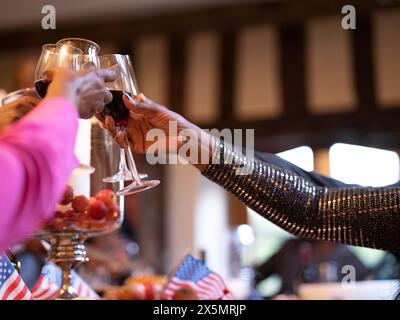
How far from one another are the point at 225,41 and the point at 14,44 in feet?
6.15

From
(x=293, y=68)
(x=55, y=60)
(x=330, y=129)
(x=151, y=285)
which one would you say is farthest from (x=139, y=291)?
(x=293, y=68)

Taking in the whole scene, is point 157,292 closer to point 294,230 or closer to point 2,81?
point 294,230

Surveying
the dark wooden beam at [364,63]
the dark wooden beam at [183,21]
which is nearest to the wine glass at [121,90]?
the dark wooden beam at [364,63]

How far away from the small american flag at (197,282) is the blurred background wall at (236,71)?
11.3 ft

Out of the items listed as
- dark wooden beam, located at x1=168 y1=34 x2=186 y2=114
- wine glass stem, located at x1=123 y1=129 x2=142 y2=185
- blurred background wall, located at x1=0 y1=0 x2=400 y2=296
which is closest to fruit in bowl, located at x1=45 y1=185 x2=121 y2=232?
wine glass stem, located at x1=123 y1=129 x2=142 y2=185

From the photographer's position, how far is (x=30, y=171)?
0.57 m

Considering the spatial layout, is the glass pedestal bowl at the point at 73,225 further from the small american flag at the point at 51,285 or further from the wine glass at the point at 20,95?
the wine glass at the point at 20,95

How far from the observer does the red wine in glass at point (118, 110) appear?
0.97 meters

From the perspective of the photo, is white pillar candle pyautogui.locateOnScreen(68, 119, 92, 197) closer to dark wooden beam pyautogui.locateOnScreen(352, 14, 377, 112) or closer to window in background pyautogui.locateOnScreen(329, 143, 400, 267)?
dark wooden beam pyautogui.locateOnScreen(352, 14, 377, 112)

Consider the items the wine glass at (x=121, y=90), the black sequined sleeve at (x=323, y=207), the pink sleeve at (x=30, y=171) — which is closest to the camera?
the pink sleeve at (x=30, y=171)

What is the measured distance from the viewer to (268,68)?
4.88 metres

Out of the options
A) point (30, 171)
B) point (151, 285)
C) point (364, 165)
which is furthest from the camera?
point (364, 165)

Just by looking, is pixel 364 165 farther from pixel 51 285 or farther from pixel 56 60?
pixel 56 60

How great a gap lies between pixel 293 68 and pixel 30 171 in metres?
4.39
